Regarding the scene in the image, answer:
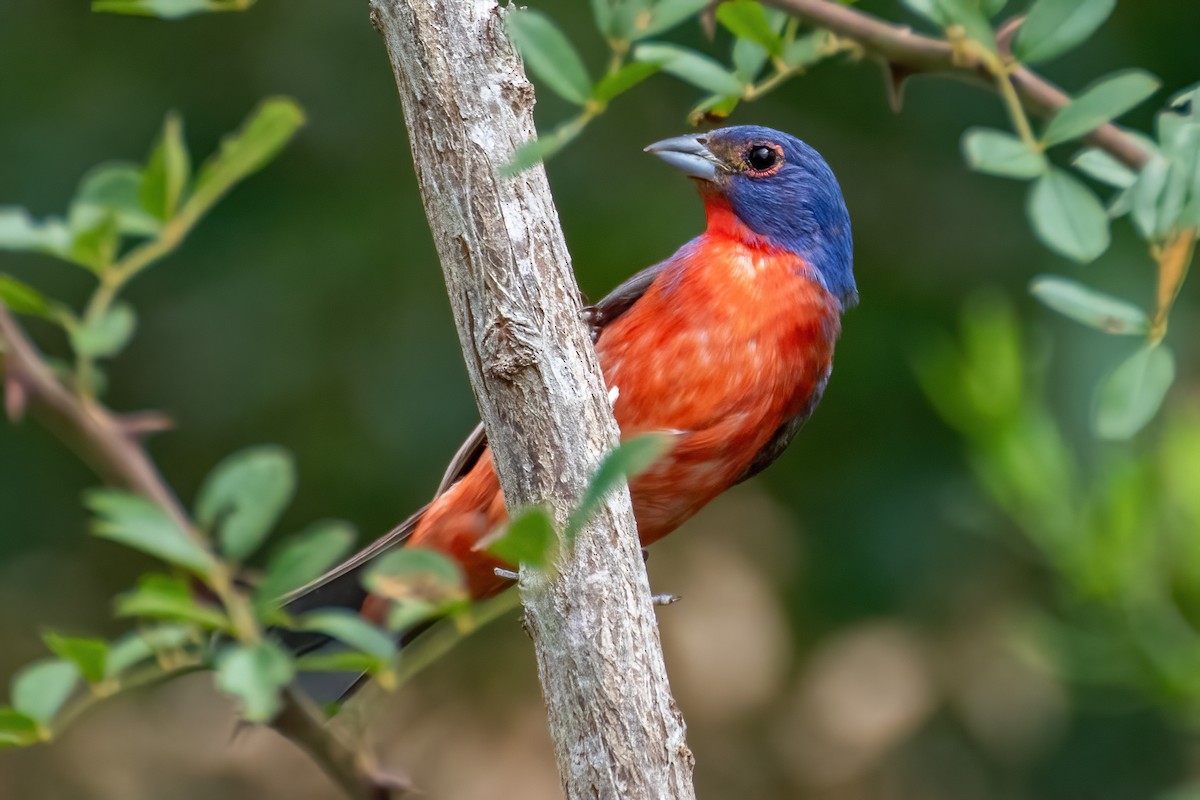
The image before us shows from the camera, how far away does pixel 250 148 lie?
1682 millimetres

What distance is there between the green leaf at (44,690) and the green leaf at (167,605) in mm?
245

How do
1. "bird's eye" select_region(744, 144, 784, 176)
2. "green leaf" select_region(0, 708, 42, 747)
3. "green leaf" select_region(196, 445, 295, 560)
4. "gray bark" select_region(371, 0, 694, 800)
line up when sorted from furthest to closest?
"bird's eye" select_region(744, 144, 784, 176)
"gray bark" select_region(371, 0, 694, 800)
"green leaf" select_region(0, 708, 42, 747)
"green leaf" select_region(196, 445, 295, 560)

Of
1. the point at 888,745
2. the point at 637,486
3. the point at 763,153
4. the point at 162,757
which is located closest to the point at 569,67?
the point at 637,486

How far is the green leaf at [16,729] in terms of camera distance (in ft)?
5.15

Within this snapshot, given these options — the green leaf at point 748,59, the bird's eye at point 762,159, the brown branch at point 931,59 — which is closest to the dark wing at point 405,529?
the bird's eye at point 762,159

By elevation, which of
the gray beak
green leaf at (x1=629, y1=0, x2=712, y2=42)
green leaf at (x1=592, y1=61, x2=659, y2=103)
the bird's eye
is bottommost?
the bird's eye

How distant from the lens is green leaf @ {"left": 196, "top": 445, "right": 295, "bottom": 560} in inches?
57.7

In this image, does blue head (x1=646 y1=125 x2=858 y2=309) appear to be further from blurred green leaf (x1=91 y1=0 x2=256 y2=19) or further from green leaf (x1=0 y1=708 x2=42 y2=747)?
green leaf (x1=0 y1=708 x2=42 y2=747)

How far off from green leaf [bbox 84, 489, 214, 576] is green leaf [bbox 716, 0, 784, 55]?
117 cm

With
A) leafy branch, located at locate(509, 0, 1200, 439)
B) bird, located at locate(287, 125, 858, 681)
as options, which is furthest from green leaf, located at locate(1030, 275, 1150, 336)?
bird, located at locate(287, 125, 858, 681)

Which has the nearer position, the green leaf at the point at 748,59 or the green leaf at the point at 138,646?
the green leaf at the point at 138,646

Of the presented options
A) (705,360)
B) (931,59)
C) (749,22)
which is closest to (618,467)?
(749,22)

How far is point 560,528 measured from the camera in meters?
2.12

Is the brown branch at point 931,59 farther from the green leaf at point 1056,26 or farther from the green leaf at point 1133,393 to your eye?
the green leaf at point 1133,393
